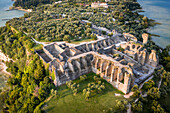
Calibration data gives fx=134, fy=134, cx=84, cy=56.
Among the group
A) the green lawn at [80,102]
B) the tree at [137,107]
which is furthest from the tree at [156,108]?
the green lawn at [80,102]

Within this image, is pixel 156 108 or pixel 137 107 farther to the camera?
pixel 156 108

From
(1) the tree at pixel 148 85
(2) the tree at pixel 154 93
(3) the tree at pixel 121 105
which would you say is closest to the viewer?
(3) the tree at pixel 121 105

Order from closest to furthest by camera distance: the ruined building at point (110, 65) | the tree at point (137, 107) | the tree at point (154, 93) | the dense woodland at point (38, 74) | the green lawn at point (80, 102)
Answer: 1. the tree at point (137, 107)
2. the green lawn at point (80, 102)
3. the tree at point (154, 93)
4. the dense woodland at point (38, 74)
5. the ruined building at point (110, 65)

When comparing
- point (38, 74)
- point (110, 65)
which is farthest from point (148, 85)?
point (38, 74)

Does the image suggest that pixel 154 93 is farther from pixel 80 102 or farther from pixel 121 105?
pixel 80 102

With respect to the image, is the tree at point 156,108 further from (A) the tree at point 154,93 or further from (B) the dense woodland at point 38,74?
(A) the tree at point 154,93

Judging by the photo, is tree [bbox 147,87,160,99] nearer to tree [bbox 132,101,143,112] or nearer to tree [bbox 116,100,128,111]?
tree [bbox 132,101,143,112]

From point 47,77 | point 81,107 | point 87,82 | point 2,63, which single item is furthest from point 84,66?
point 2,63
